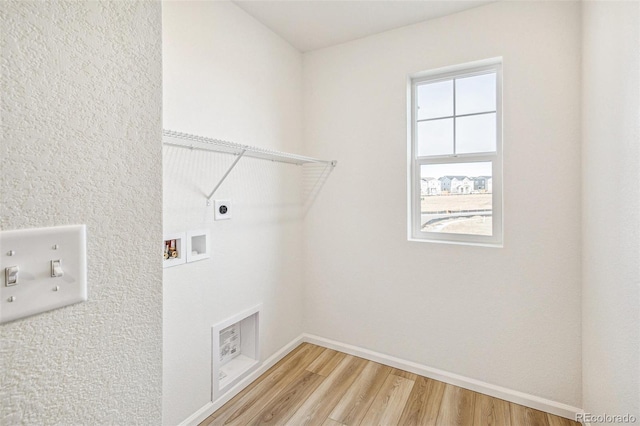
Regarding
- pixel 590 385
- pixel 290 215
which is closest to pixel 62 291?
pixel 290 215

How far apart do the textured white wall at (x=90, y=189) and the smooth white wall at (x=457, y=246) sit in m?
1.98

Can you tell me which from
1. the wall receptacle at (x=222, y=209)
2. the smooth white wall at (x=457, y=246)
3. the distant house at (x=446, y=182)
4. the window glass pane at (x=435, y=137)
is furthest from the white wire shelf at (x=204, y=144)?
the distant house at (x=446, y=182)

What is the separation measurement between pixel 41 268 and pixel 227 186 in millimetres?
1561

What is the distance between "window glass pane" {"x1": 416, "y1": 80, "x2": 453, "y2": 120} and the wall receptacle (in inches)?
61.5

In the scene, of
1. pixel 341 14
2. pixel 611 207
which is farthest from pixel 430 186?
pixel 341 14

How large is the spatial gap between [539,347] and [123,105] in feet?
7.88

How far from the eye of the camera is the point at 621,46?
1209mm

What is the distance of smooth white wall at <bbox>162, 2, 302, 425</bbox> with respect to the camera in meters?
1.65

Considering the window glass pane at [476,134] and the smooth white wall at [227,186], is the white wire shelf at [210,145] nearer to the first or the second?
the smooth white wall at [227,186]

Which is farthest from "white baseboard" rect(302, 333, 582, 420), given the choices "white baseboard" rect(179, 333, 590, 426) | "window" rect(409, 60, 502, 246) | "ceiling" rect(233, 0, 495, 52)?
"ceiling" rect(233, 0, 495, 52)

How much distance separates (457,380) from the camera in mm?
2131

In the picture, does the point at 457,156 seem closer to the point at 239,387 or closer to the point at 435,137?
the point at 435,137

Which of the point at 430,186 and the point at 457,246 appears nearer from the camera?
the point at 457,246

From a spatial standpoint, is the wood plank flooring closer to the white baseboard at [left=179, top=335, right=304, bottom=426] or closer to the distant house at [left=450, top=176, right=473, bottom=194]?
the white baseboard at [left=179, top=335, right=304, bottom=426]
